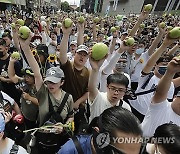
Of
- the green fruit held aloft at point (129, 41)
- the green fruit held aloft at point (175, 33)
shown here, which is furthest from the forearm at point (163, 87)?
the green fruit held aloft at point (129, 41)

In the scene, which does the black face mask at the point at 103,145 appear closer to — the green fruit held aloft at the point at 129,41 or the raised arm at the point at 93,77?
the raised arm at the point at 93,77

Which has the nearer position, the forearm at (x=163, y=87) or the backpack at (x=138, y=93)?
the forearm at (x=163, y=87)

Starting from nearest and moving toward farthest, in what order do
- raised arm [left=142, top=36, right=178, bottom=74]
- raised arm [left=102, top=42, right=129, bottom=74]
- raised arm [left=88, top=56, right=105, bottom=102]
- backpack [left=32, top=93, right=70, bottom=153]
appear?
1. raised arm [left=88, top=56, right=105, bottom=102]
2. backpack [left=32, top=93, right=70, bottom=153]
3. raised arm [left=142, top=36, right=178, bottom=74]
4. raised arm [left=102, top=42, right=129, bottom=74]

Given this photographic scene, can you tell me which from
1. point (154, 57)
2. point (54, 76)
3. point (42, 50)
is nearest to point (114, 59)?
point (154, 57)

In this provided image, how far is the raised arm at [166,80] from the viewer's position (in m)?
1.71

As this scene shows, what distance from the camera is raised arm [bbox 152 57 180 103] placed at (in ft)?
5.61

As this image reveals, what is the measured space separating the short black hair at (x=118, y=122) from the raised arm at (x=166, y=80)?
60 cm

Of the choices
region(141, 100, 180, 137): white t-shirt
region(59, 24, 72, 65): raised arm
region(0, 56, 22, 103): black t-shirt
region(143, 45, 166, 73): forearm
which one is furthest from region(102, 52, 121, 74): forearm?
region(0, 56, 22, 103): black t-shirt

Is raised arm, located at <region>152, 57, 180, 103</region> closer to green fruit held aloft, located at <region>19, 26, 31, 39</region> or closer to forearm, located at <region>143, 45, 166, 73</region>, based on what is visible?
forearm, located at <region>143, 45, 166, 73</region>

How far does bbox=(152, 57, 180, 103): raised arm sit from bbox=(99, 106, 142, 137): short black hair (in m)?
0.60

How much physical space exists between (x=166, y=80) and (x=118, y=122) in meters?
0.73

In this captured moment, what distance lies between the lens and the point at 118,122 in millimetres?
1322

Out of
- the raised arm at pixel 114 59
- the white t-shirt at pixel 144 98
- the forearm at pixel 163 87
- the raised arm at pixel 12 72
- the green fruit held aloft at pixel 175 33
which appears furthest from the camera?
the raised arm at pixel 12 72

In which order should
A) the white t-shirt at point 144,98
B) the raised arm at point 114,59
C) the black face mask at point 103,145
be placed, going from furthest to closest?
the white t-shirt at point 144,98, the raised arm at point 114,59, the black face mask at point 103,145
